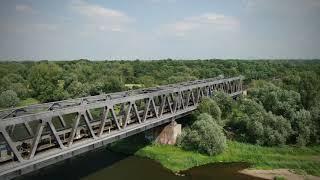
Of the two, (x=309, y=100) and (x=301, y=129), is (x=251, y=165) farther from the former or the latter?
(x=309, y=100)

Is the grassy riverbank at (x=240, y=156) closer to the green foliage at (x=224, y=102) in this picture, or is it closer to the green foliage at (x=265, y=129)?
the green foliage at (x=265, y=129)

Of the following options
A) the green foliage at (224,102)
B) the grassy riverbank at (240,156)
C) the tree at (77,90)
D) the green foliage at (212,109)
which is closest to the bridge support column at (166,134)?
the grassy riverbank at (240,156)

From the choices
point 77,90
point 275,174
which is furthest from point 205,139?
point 77,90

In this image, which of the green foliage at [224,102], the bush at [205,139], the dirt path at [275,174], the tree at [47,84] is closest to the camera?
the dirt path at [275,174]

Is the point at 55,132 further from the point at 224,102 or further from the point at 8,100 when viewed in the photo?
the point at 8,100

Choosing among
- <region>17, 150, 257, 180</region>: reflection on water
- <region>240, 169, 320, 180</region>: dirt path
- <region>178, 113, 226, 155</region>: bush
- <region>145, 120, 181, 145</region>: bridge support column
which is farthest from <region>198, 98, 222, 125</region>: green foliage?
<region>240, 169, 320, 180</region>: dirt path

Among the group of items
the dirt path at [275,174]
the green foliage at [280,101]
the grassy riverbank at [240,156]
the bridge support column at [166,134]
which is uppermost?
the green foliage at [280,101]

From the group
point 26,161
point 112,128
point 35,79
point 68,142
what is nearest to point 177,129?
point 112,128

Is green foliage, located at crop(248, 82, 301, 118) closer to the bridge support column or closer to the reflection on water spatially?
the reflection on water
